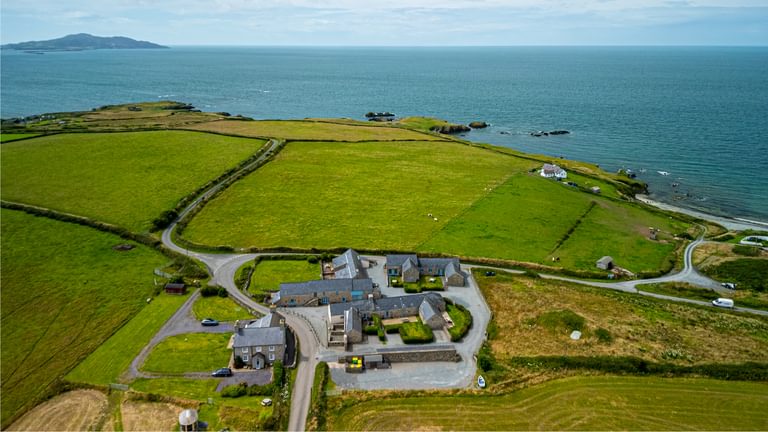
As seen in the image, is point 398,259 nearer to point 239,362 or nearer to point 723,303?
point 239,362

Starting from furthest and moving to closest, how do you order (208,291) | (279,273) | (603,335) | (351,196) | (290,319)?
(351,196) → (279,273) → (208,291) → (290,319) → (603,335)

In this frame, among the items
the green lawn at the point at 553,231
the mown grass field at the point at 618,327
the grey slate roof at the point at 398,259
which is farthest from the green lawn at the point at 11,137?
the mown grass field at the point at 618,327

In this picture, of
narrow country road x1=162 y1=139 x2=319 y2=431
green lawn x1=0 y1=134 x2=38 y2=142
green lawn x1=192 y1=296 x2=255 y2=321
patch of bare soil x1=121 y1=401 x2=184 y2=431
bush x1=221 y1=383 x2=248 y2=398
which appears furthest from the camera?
green lawn x1=0 y1=134 x2=38 y2=142

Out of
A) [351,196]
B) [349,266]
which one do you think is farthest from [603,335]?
[351,196]

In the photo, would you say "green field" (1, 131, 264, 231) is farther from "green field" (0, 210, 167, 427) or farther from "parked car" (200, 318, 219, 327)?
"parked car" (200, 318, 219, 327)

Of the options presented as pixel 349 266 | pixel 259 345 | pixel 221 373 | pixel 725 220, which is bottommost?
pixel 221 373

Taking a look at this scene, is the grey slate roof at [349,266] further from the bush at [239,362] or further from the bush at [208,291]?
the bush at [239,362]

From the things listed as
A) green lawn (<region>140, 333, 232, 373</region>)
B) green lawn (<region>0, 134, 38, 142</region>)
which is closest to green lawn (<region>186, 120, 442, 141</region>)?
green lawn (<region>0, 134, 38, 142</region>)
